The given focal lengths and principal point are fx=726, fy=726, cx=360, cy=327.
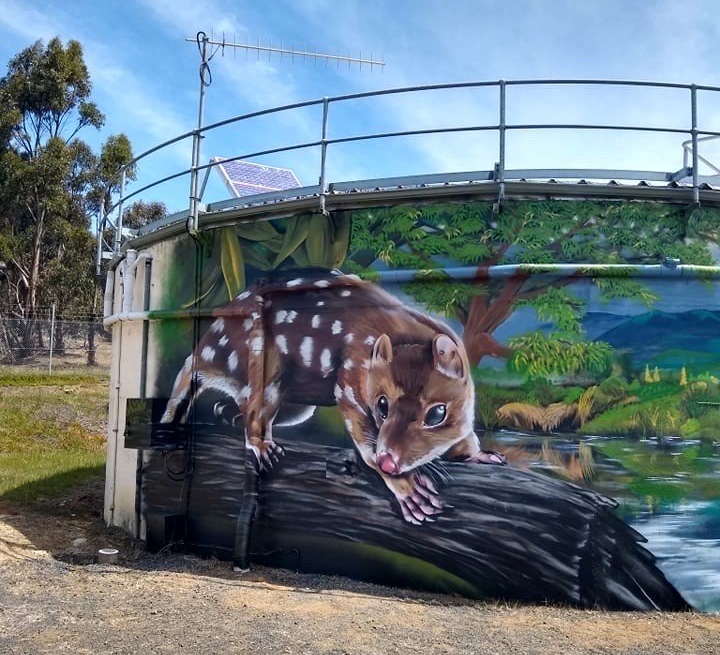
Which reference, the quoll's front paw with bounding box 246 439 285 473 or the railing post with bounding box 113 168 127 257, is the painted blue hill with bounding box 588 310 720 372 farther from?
the railing post with bounding box 113 168 127 257

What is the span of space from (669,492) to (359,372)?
3300mm

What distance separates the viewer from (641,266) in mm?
7180

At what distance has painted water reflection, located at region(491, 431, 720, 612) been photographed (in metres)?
6.85

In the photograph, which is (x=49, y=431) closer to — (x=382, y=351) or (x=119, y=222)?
(x=119, y=222)

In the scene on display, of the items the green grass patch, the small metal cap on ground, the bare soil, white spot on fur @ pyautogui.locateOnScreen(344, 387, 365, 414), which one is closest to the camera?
the bare soil

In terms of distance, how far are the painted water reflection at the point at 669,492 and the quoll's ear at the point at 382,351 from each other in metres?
1.96

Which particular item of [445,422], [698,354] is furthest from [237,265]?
[698,354]

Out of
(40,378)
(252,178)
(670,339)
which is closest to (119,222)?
(252,178)

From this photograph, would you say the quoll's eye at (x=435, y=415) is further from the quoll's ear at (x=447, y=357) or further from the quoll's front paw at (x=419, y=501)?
the quoll's front paw at (x=419, y=501)

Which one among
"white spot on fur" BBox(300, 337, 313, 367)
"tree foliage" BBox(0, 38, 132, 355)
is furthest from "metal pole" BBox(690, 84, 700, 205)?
"tree foliage" BBox(0, 38, 132, 355)

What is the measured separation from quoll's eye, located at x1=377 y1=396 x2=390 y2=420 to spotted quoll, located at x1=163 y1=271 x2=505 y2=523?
0.4 inches

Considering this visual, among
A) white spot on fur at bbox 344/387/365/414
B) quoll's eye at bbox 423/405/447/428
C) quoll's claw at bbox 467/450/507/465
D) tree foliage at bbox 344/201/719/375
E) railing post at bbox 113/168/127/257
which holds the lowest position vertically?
quoll's claw at bbox 467/450/507/465

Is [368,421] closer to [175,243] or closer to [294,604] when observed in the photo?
[294,604]

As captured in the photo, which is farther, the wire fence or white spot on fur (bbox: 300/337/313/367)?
the wire fence
